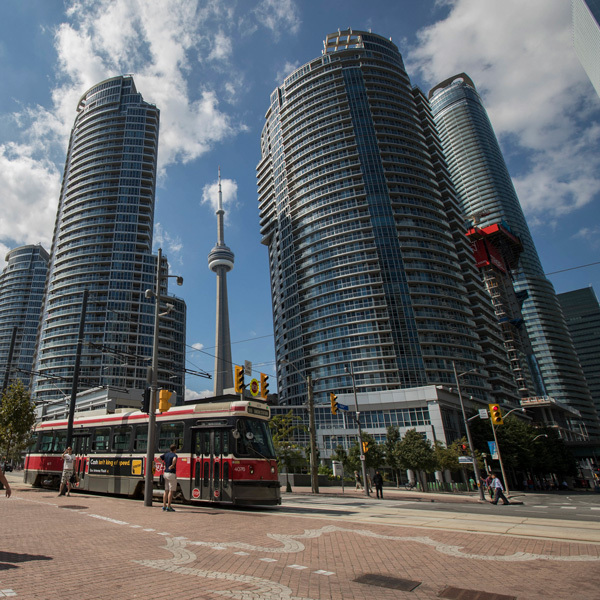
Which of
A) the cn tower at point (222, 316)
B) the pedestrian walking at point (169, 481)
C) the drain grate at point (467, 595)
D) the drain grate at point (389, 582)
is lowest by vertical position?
the drain grate at point (467, 595)

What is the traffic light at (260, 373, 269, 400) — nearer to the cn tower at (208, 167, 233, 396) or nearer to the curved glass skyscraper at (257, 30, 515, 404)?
the curved glass skyscraper at (257, 30, 515, 404)

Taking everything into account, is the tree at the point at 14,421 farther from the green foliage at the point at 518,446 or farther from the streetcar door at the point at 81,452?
the green foliage at the point at 518,446

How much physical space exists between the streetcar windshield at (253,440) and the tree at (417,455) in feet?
105

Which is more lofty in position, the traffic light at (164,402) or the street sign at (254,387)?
the street sign at (254,387)

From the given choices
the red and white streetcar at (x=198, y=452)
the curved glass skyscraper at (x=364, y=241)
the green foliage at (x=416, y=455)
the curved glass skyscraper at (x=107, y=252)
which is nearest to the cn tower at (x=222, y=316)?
the curved glass skyscraper at (x=107, y=252)

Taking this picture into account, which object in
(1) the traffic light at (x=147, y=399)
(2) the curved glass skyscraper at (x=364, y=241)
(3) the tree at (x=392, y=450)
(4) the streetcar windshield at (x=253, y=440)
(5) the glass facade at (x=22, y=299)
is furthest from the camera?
(5) the glass facade at (x=22, y=299)

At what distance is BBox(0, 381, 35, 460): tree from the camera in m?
25.0

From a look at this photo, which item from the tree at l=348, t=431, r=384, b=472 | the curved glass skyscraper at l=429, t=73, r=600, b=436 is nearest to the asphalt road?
the tree at l=348, t=431, r=384, b=472

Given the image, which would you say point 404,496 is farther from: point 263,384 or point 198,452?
point 198,452

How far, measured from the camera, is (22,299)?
162 m

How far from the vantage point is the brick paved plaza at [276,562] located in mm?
4992

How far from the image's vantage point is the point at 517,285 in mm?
185875

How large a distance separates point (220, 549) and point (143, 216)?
408 ft

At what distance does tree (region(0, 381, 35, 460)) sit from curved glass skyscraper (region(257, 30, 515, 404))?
198 feet
